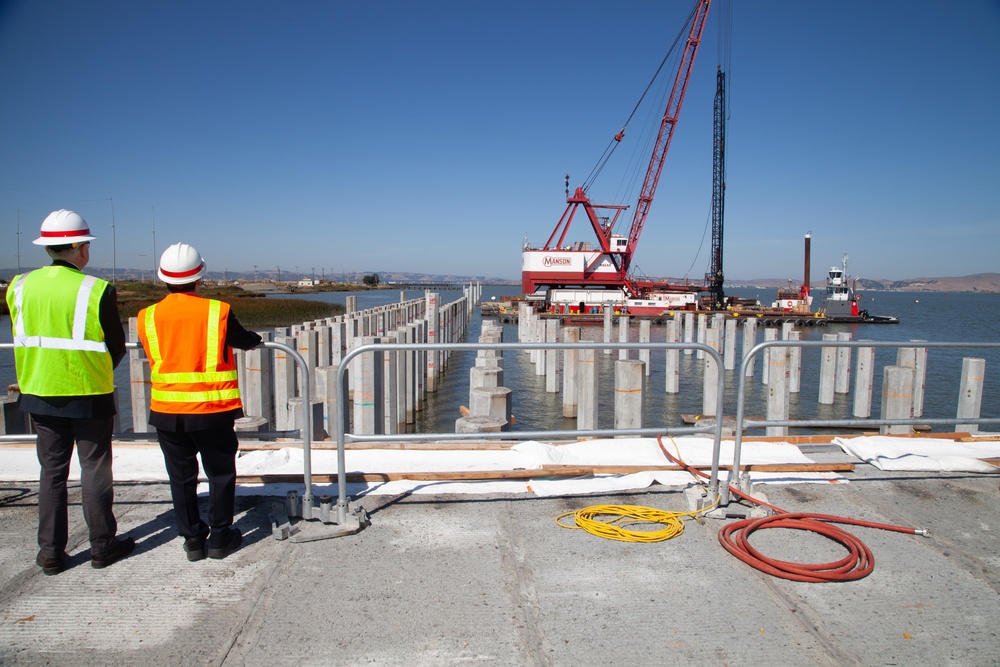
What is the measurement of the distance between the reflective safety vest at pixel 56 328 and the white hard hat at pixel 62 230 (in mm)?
145

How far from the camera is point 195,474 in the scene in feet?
11.5

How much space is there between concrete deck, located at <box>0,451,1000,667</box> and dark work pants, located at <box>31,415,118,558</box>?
0.21 m

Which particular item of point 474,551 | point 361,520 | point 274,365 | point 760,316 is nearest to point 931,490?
point 474,551

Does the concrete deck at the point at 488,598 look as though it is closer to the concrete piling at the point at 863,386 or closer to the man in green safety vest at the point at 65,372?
the man in green safety vest at the point at 65,372

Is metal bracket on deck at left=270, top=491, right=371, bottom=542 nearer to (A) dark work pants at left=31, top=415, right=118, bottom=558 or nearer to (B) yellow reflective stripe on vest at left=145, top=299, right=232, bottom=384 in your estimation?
(A) dark work pants at left=31, top=415, right=118, bottom=558

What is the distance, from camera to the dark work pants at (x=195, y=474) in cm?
340

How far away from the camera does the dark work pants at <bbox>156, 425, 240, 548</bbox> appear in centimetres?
340

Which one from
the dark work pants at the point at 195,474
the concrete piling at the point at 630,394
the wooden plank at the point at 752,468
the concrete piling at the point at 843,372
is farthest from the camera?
the concrete piling at the point at 843,372

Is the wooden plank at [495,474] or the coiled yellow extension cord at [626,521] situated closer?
the coiled yellow extension cord at [626,521]

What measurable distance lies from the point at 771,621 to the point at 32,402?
3860mm

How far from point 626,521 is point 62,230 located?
373 cm

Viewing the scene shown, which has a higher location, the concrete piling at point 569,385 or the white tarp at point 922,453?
the white tarp at point 922,453

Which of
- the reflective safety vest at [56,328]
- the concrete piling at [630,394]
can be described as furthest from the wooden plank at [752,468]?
the concrete piling at [630,394]

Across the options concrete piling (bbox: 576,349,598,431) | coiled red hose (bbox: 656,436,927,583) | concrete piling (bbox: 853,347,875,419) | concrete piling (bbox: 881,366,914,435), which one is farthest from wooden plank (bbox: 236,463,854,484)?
concrete piling (bbox: 853,347,875,419)
